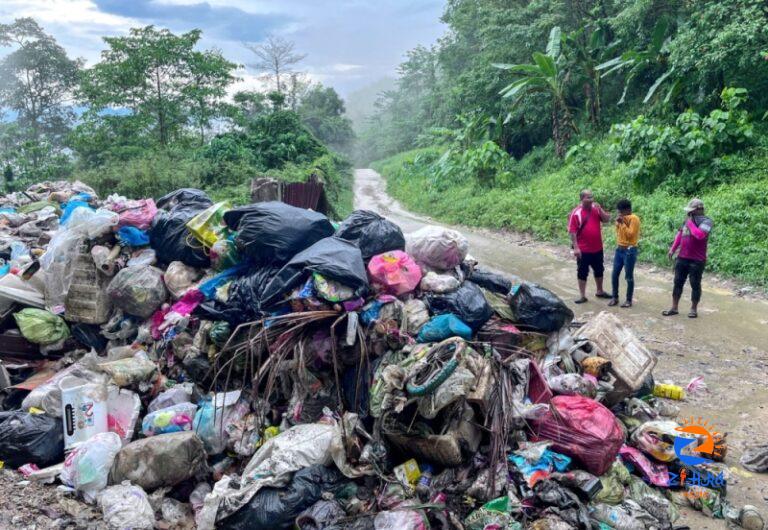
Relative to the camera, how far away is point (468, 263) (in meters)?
4.67

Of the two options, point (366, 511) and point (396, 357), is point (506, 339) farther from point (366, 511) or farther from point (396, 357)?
point (366, 511)

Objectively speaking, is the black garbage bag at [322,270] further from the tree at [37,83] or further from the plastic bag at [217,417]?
the tree at [37,83]

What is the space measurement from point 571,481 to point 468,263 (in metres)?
2.15

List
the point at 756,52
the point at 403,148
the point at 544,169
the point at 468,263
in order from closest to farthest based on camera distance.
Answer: the point at 468,263
the point at 756,52
the point at 544,169
the point at 403,148

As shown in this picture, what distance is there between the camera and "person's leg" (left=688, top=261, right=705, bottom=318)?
17.6 feet

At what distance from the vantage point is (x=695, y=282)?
5449 mm

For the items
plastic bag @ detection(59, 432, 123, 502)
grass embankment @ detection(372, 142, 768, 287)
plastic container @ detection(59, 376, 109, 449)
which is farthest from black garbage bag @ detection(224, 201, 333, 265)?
grass embankment @ detection(372, 142, 768, 287)

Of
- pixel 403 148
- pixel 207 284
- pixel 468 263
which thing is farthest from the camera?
pixel 403 148

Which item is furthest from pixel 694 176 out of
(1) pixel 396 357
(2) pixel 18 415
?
(2) pixel 18 415

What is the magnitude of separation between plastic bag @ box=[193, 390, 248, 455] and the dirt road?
9.12ft

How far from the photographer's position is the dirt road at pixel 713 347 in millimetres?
3420

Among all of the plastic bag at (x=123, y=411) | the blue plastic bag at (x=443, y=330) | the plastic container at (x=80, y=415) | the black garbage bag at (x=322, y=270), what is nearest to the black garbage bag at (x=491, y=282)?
the blue plastic bag at (x=443, y=330)

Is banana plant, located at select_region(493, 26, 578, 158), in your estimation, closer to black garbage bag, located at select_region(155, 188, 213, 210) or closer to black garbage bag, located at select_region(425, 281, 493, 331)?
black garbage bag, located at select_region(155, 188, 213, 210)

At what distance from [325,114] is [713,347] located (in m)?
36.2
